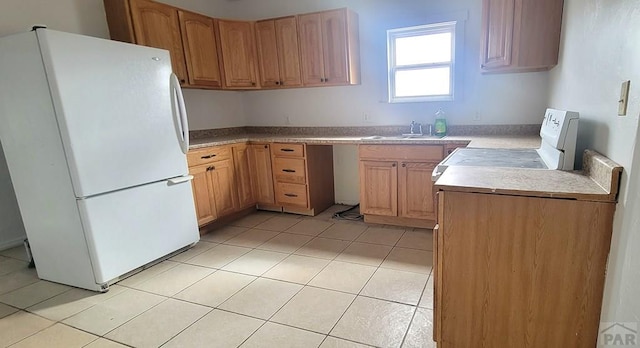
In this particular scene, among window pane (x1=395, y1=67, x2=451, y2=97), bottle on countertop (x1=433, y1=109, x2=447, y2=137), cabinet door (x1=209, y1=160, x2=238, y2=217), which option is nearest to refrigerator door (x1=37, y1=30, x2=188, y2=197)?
cabinet door (x1=209, y1=160, x2=238, y2=217)

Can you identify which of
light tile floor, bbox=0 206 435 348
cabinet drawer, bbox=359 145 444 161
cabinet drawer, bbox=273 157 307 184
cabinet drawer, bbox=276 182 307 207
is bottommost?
light tile floor, bbox=0 206 435 348

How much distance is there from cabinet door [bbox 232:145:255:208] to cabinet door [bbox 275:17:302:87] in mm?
951

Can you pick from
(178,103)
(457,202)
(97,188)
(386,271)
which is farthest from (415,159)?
(97,188)

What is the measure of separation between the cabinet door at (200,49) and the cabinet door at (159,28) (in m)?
0.08

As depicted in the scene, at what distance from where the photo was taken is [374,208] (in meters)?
3.39

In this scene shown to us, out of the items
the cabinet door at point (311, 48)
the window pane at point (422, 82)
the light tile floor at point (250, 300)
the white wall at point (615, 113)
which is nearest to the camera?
the white wall at point (615, 113)

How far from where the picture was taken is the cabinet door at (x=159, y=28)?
299cm

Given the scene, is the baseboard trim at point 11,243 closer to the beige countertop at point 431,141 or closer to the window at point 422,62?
the beige countertop at point 431,141

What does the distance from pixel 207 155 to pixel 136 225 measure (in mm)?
1026

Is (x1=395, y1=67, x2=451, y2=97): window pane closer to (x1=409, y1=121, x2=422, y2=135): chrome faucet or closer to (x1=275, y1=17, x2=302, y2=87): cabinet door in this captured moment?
(x1=409, y1=121, x2=422, y2=135): chrome faucet

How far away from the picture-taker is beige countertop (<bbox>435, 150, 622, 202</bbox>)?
1184 mm

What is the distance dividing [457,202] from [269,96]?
3440 millimetres

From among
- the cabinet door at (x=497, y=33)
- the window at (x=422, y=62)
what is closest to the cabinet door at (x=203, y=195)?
the window at (x=422, y=62)

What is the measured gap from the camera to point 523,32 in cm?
240
